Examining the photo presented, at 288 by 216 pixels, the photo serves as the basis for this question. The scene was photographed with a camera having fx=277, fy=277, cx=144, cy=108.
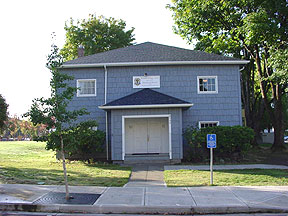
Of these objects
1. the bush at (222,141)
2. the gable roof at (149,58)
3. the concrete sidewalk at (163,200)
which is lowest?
the concrete sidewalk at (163,200)

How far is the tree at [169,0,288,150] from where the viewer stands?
55.5ft

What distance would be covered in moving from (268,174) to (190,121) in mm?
6128

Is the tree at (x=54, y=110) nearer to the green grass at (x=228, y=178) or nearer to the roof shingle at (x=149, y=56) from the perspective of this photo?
the green grass at (x=228, y=178)

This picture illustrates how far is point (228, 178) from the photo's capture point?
34.1 feet

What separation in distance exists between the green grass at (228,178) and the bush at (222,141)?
257 centimetres

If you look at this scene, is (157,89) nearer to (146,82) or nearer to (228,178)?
(146,82)

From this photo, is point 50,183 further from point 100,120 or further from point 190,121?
point 190,121

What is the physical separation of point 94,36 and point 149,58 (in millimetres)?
15851

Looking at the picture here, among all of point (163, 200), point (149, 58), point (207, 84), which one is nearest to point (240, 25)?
point (207, 84)

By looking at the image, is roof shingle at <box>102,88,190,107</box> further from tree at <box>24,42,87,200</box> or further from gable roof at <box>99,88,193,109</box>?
tree at <box>24,42,87,200</box>

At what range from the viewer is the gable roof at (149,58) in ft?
54.6

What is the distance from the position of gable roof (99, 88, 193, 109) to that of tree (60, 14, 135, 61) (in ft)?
52.7

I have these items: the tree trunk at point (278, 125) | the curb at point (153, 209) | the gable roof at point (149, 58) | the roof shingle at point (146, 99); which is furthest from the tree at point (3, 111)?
the tree trunk at point (278, 125)

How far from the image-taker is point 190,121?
1656 cm
